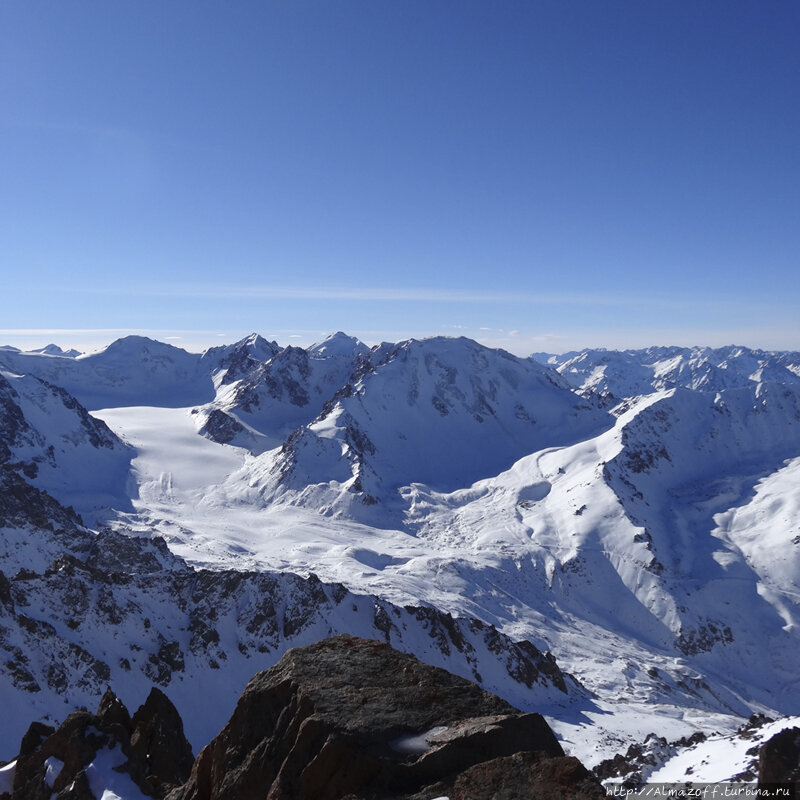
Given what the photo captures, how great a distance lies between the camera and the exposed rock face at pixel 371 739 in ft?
40.7

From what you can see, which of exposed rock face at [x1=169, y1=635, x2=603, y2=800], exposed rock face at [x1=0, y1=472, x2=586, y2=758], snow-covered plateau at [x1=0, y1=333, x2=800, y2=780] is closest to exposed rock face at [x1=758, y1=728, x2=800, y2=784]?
exposed rock face at [x1=169, y1=635, x2=603, y2=800]

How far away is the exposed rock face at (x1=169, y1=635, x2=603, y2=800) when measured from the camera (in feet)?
40.7

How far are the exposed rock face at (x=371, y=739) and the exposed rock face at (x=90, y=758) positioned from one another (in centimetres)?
916

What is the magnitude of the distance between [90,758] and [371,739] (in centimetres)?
1773

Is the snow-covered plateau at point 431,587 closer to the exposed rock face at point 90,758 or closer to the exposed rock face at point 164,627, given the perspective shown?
the exposed rock face at point 164,627

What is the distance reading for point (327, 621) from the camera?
81.1 meters

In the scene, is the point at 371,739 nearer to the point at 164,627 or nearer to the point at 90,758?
the point at 90,758

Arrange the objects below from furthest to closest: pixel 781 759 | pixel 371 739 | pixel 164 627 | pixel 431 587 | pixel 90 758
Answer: pixel 431 587 < pixel 164 627 < pixel 90 758 < pixel 781 759 < pixel 371 739

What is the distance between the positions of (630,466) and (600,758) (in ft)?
449

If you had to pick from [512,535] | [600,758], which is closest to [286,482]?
[512,535]

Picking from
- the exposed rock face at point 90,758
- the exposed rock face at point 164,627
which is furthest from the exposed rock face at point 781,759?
the exposed rock face at point 164,627

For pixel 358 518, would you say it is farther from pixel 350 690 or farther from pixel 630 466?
pixel 350 690

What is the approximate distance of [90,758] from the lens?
24.8 meters

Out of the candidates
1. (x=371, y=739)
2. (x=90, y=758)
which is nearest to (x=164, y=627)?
(x=90, y=758)
